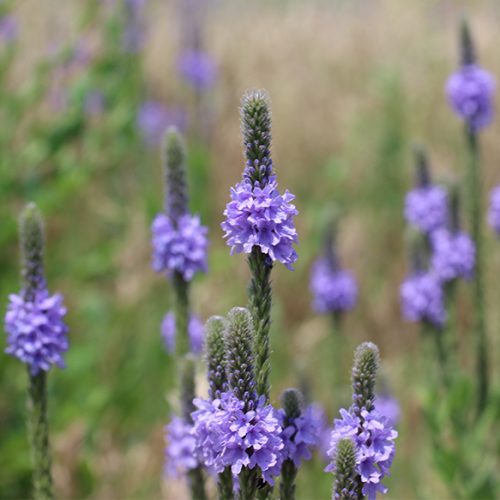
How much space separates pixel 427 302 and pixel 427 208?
0.49 m

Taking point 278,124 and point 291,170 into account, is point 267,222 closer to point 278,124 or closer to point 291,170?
point 291,170

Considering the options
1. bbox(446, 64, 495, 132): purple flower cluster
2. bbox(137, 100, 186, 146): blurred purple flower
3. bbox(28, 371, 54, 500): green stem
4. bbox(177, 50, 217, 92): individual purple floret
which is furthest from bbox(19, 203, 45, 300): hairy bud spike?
bbox(177, 50, 217, 92): individual purple floret

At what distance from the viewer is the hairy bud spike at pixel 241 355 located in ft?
6.14

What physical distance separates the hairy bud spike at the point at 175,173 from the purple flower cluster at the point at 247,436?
4.37 ft

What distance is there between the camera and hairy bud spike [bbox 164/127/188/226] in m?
3.14

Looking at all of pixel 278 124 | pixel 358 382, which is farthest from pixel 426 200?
pixel 278 124

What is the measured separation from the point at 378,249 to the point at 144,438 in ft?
11.2

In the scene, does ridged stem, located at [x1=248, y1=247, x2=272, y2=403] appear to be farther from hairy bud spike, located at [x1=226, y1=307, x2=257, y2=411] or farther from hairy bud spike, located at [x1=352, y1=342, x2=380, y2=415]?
hairy bud spike, located at [x1=352, y1=342, x2=380, y2=415]

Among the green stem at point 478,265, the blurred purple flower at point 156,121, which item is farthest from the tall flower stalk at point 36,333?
the blurred purple flower at point 156,121

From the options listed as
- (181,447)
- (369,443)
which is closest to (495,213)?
(181,447)

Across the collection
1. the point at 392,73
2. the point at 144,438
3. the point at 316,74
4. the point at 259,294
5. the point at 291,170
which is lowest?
the point at 259,294

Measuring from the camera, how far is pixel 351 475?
190cm

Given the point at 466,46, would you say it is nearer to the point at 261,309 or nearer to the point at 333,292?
the point at 333,292

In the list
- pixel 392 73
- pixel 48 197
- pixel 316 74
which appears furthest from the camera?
pixel 316 74
